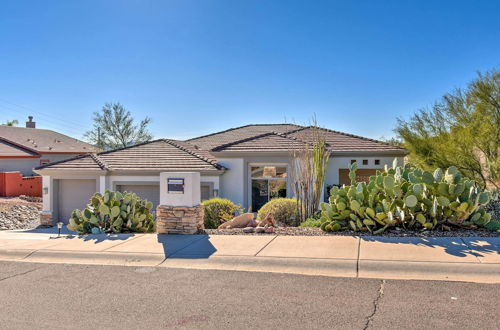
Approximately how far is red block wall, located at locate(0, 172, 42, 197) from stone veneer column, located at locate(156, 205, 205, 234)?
24517 millimetres

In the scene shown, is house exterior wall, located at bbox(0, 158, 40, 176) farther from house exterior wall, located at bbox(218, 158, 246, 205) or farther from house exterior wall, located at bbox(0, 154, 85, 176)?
house exterior wall, located at bbox(218, 158, 246, 205)

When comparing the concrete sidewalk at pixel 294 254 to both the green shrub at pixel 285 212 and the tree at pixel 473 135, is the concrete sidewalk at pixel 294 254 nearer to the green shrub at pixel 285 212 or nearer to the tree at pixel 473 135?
the green shrub at pixel 285 212

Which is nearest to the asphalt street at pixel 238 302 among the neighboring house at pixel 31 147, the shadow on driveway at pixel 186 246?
the shadow on driveway at pixel 186 246

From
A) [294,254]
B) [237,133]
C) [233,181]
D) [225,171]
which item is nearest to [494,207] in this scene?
[294,254]

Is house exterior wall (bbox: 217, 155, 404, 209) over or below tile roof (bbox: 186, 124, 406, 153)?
below

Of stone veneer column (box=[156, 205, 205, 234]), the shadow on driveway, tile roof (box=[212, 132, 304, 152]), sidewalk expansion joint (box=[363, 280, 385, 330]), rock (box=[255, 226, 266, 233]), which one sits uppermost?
tile roof (box=[212, 132, 304, 152])

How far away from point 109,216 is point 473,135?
37.8ft

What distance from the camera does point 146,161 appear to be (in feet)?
71.7

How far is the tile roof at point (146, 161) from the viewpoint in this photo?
20.7m

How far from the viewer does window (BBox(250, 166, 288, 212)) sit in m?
20.1

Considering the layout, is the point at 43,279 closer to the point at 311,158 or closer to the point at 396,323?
the point at 396,323

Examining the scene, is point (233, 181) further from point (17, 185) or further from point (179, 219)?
point (17, 185)

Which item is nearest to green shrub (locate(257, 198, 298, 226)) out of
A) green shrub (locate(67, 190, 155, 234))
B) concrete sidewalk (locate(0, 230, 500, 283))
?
concrete sidewalk (locate(0, 230, 500, 283))

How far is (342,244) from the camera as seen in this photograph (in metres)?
8.48
